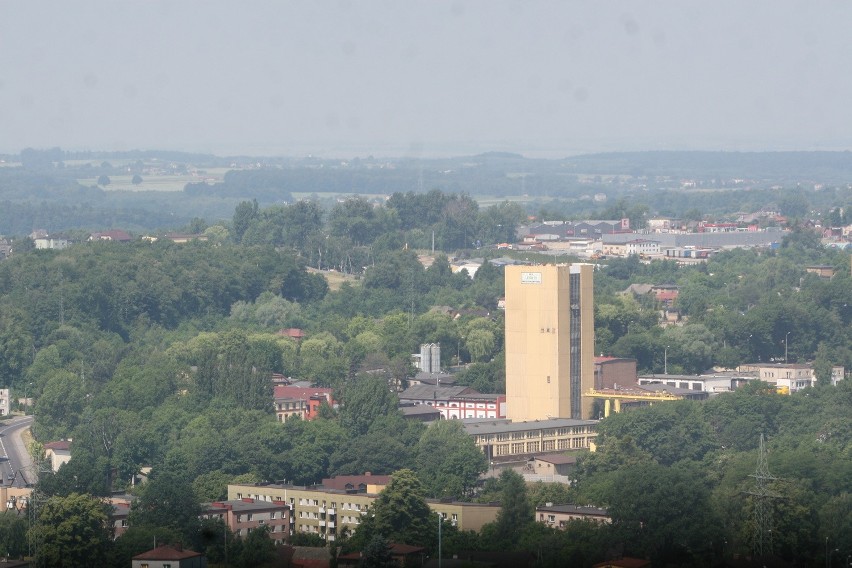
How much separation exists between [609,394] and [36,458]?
9109mm

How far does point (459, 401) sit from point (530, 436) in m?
3.81

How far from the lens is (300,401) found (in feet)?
113

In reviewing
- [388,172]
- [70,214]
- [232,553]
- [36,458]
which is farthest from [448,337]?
[388,172]

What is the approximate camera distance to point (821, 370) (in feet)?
126

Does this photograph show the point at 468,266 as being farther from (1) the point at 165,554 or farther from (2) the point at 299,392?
(1) the point at 165,554

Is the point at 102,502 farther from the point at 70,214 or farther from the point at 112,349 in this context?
the point at 70,214

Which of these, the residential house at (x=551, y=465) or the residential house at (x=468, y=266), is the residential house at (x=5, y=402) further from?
the residential house at (x=468, y=266)

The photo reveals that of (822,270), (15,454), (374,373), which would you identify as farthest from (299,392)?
(822,270)

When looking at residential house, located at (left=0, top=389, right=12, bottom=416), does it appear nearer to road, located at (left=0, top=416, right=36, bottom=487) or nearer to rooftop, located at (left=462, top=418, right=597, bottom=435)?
road, located at (left=0, top=416, right=36, bottom=487)

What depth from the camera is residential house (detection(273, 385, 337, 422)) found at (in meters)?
33.8

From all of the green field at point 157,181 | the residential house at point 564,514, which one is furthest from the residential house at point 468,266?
the green field at point 157,181

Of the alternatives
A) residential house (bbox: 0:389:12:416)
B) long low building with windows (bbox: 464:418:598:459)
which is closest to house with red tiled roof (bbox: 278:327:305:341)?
residential house (bbox: 0:389:12:416)

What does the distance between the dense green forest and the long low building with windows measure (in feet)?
3.37

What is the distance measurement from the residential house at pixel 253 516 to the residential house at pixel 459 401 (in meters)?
9.52
